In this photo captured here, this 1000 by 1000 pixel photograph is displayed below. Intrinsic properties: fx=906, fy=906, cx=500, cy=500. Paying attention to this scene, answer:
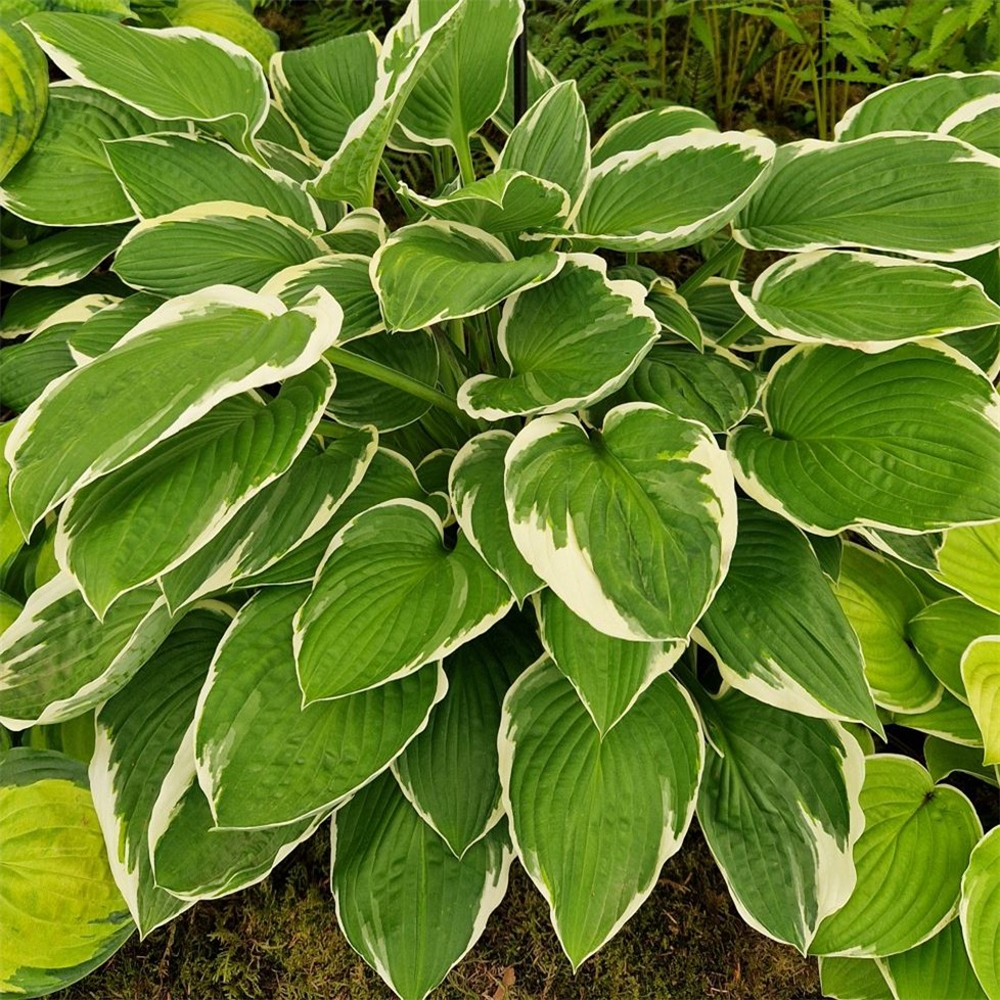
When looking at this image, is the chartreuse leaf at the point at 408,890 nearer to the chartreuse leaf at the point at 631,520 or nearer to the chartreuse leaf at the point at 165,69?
the chartreuse leaf at the point at 631,520

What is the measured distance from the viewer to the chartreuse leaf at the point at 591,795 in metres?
0.97

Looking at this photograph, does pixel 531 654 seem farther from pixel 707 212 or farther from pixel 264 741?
pixel 707 212

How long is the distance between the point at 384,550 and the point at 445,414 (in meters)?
0.40

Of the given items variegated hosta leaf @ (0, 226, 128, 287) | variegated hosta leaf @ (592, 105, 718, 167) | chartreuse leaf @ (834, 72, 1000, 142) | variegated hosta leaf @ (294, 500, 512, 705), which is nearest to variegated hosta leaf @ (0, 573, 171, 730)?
variegated hosta leaf @ (294, 500, 512, 705)

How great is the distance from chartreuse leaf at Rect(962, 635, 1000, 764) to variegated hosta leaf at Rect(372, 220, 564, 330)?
67cm

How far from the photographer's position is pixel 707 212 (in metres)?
1.06

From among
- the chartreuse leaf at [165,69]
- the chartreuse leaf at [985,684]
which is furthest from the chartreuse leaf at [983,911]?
the chartreuse leaf at [165,69]

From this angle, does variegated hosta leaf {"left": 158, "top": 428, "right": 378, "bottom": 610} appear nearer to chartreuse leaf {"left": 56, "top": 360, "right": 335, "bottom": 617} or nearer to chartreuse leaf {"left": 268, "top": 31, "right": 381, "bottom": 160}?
chartreuse leaf {"left": 56, "top": 360, "right": 335, "bottom": 617}

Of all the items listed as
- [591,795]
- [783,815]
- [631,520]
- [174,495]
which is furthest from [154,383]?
[783,815]

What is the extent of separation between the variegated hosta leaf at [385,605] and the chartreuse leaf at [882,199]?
1.83 ft

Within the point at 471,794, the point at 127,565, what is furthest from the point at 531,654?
the point at 127,565

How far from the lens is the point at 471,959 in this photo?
4.01ft

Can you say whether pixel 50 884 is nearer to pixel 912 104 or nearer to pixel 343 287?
pixel 343 287

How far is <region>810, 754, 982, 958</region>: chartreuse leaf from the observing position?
41.9 inches
